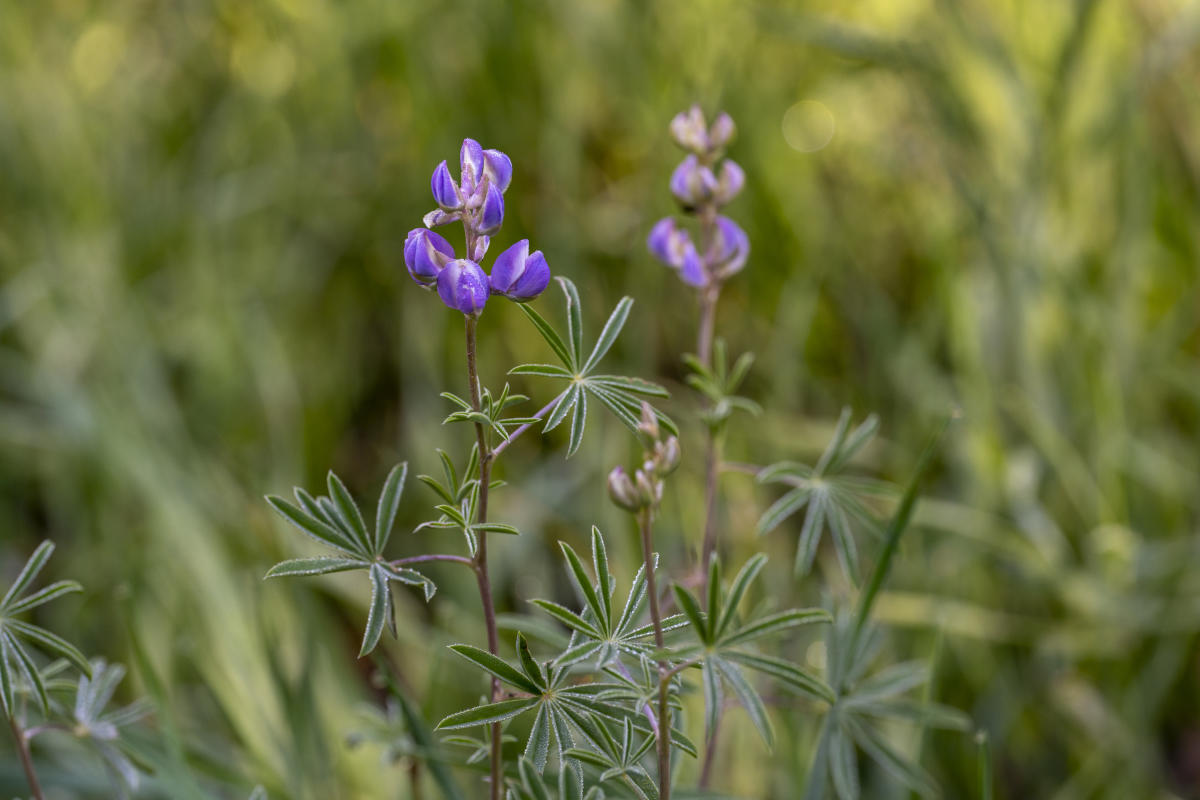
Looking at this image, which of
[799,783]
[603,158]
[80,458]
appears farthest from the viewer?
[603,158]

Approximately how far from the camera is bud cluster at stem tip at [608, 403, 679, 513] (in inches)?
36.0

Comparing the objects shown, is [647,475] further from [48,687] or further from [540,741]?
[48,687]

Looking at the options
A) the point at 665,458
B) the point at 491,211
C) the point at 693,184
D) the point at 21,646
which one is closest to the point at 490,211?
the point at 491,211

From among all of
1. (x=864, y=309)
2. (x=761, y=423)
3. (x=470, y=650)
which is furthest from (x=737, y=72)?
(x=470, y=650)

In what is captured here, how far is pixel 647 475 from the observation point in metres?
0.94

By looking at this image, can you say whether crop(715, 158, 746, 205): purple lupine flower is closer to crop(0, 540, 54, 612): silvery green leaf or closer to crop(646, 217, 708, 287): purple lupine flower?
crop(646, 217, 708, 287): purple lupine flower

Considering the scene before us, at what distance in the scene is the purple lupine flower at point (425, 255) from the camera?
92cm

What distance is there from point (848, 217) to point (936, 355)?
47cm

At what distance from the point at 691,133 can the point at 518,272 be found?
43 centimetres

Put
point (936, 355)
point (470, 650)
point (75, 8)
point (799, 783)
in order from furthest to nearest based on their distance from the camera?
1. point (75, 8)
2. point (936, 355)
3. point (799, 783)
4. point (470, 650)

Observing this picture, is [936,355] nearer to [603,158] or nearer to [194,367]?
[603,158]

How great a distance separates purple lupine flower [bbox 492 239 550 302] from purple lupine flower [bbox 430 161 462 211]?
0.06 metres

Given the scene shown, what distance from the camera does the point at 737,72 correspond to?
287 centimetres

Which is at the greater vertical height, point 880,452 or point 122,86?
point 122,86
